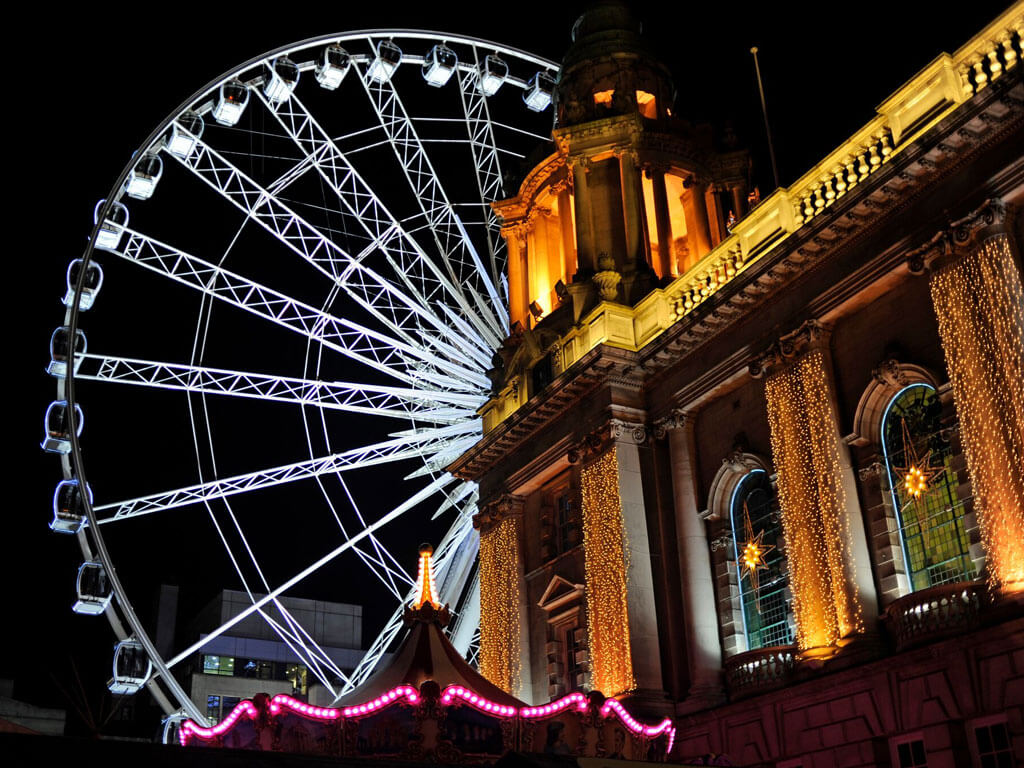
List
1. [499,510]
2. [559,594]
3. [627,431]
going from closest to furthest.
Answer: [627,431] < [559,594] < [499,510]

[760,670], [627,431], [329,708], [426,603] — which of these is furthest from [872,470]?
[329,708]

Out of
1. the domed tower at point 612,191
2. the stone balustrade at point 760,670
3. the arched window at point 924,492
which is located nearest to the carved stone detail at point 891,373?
the arched window at point 924,492

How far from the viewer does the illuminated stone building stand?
69.5 ft

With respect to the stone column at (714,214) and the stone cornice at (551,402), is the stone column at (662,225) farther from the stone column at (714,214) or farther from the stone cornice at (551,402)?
the stone cornice at (551,402)

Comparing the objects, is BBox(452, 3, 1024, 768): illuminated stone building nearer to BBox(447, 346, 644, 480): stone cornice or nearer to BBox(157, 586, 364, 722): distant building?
BBox(447, 346, 644, 480): stone cornice

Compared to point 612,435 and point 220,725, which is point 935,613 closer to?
point 612,435

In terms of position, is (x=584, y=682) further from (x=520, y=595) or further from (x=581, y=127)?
(x=581, y=127)

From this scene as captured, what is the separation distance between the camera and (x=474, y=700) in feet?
77.4

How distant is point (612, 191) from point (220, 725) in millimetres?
20809

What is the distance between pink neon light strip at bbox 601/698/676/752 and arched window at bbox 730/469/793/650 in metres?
3.14

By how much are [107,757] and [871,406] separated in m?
17.0

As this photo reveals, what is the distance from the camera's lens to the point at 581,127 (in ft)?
122

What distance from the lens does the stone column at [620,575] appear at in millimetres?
28109

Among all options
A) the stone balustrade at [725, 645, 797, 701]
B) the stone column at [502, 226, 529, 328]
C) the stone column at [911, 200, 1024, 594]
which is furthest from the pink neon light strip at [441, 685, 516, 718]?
the stone column at [502, 226, 529, 328]
